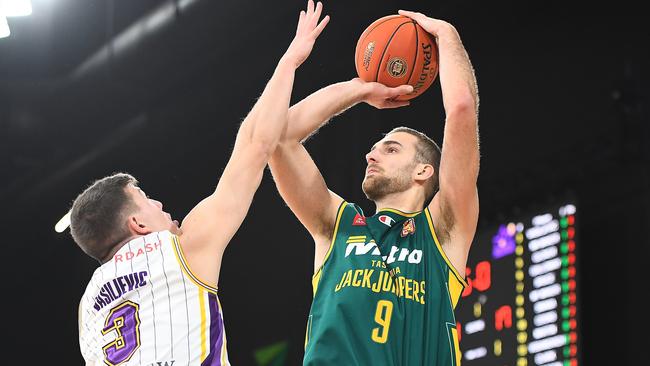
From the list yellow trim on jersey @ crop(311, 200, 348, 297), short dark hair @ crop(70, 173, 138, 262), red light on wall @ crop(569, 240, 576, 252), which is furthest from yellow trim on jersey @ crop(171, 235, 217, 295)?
red light on wall @ crop(569, 240, 576, 252)

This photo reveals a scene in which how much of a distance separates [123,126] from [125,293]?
19.3ft

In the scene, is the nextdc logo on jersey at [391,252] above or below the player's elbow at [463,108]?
below

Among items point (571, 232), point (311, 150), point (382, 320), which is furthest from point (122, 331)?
point (311, 150)

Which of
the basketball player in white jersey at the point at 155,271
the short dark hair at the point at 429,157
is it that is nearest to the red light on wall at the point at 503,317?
the short dark hair at the point at 429,157

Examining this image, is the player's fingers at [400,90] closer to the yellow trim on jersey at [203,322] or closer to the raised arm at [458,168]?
the raised arm at [458,168]

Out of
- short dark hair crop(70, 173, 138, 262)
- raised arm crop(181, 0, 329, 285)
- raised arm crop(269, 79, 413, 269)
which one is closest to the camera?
raised arm crop(181, 0, 329, 285)

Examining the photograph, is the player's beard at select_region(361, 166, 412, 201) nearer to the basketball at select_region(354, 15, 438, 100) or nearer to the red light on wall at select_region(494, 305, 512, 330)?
the basketball at select_region(354, 15, 438, 100)

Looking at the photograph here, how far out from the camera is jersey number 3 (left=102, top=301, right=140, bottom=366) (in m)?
3.26

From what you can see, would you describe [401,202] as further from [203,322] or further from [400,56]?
[203,322]

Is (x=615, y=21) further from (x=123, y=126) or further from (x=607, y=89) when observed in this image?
(x=123, y=126)

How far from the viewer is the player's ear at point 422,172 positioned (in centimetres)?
436

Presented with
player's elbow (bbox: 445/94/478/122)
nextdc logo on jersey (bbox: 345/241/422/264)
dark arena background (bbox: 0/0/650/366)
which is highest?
dark arena background (bbox: 0/0/650/366)

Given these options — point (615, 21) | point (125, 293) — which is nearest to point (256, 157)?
point (125, 293)

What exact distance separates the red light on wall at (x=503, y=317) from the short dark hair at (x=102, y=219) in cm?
406
